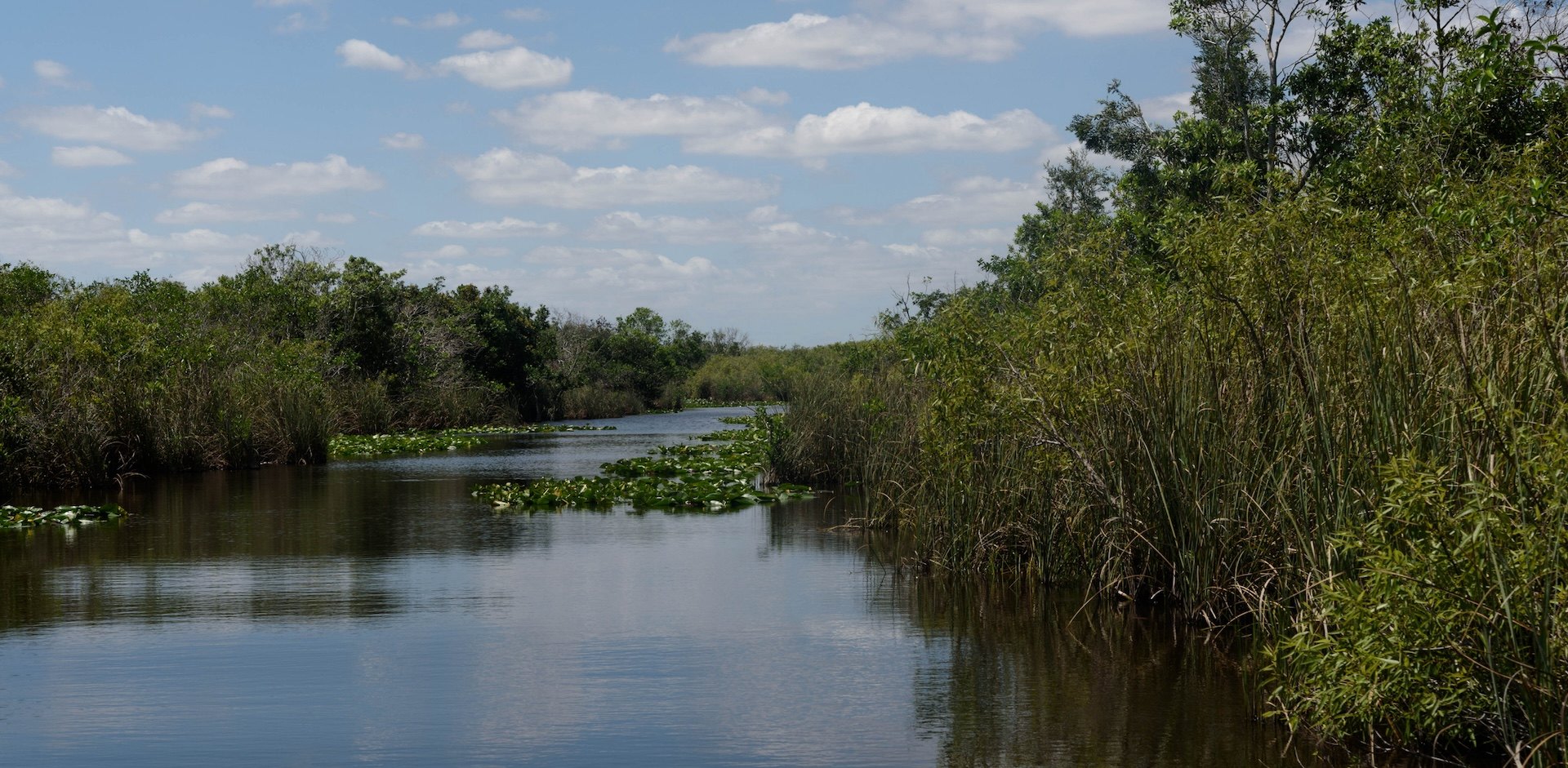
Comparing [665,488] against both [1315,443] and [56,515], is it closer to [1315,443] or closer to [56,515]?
[56,515]

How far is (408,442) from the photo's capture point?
110ft

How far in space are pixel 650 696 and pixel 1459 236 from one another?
18.6ft

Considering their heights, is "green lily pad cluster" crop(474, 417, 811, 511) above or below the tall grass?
below

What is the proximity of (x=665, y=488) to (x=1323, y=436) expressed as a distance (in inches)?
583

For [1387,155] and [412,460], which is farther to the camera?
[412,460]

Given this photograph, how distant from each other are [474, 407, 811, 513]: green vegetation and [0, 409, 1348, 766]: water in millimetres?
4109

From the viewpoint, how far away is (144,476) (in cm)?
2255

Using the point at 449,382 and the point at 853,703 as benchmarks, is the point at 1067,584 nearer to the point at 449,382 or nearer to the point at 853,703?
the point at 853,703

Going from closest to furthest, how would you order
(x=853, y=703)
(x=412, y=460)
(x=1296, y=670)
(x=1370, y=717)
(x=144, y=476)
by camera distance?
(x=1370, y=717), (x=1296, y=670), (x=853, y=703), (x=144, y=476), (x=412, y=460)

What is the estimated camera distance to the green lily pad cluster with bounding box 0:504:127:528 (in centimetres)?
1631

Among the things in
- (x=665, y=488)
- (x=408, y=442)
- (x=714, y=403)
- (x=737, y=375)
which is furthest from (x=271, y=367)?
(x=737, y=375)

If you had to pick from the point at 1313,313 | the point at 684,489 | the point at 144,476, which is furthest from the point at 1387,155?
the point at 144,476

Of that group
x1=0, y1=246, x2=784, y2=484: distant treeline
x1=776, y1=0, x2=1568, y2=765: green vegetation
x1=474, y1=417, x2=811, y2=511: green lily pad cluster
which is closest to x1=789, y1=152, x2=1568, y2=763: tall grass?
x1=776, y1=0, x2=1568, y2=765: green vegetation

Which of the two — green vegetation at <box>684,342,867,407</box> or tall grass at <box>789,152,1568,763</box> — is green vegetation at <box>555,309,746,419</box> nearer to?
green vegetation at <box>684,342,867,407</box>
